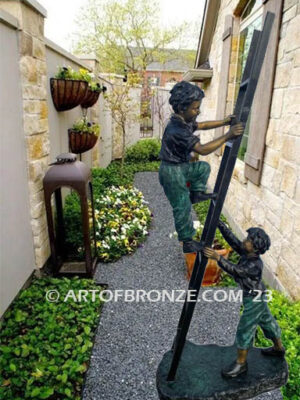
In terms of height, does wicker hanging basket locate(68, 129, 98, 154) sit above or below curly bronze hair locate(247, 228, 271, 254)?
below

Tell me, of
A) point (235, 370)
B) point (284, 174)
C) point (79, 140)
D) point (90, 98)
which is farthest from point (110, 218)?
point (235, 370)

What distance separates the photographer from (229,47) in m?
4.87

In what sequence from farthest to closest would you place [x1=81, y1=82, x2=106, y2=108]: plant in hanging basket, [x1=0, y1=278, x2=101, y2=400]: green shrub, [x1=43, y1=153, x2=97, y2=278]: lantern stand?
[x1=81, y1=82, x2=106, y2=108]: plant in hanging basket
[x1=43, y1=153, x2=97, y2=278]: lantern stand
[x1=0, y1=278, x2=101, y2=400]: green shrub

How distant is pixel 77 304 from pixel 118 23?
18.8 meters

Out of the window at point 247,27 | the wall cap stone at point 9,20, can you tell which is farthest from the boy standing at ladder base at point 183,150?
the window at point 247,27

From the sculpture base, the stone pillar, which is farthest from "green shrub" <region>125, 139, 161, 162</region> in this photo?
the sculpture base

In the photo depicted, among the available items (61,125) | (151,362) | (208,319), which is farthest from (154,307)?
(61,125)

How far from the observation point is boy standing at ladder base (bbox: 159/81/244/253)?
1134 millimetres

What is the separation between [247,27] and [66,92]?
2.86m

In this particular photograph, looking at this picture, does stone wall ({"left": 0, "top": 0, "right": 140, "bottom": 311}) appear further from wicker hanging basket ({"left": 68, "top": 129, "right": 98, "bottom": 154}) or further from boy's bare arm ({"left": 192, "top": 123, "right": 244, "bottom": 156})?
boy's bare arm ({"left": 192, "top": 123, "right": 244, "bottom": 156})

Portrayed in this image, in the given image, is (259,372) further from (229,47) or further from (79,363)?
(229,47)

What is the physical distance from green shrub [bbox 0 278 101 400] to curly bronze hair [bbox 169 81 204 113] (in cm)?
203

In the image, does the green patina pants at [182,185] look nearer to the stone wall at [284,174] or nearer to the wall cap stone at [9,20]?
the stone wall at [284,174]

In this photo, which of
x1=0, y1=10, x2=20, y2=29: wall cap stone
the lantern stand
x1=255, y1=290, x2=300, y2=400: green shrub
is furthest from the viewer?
the lantern stand
